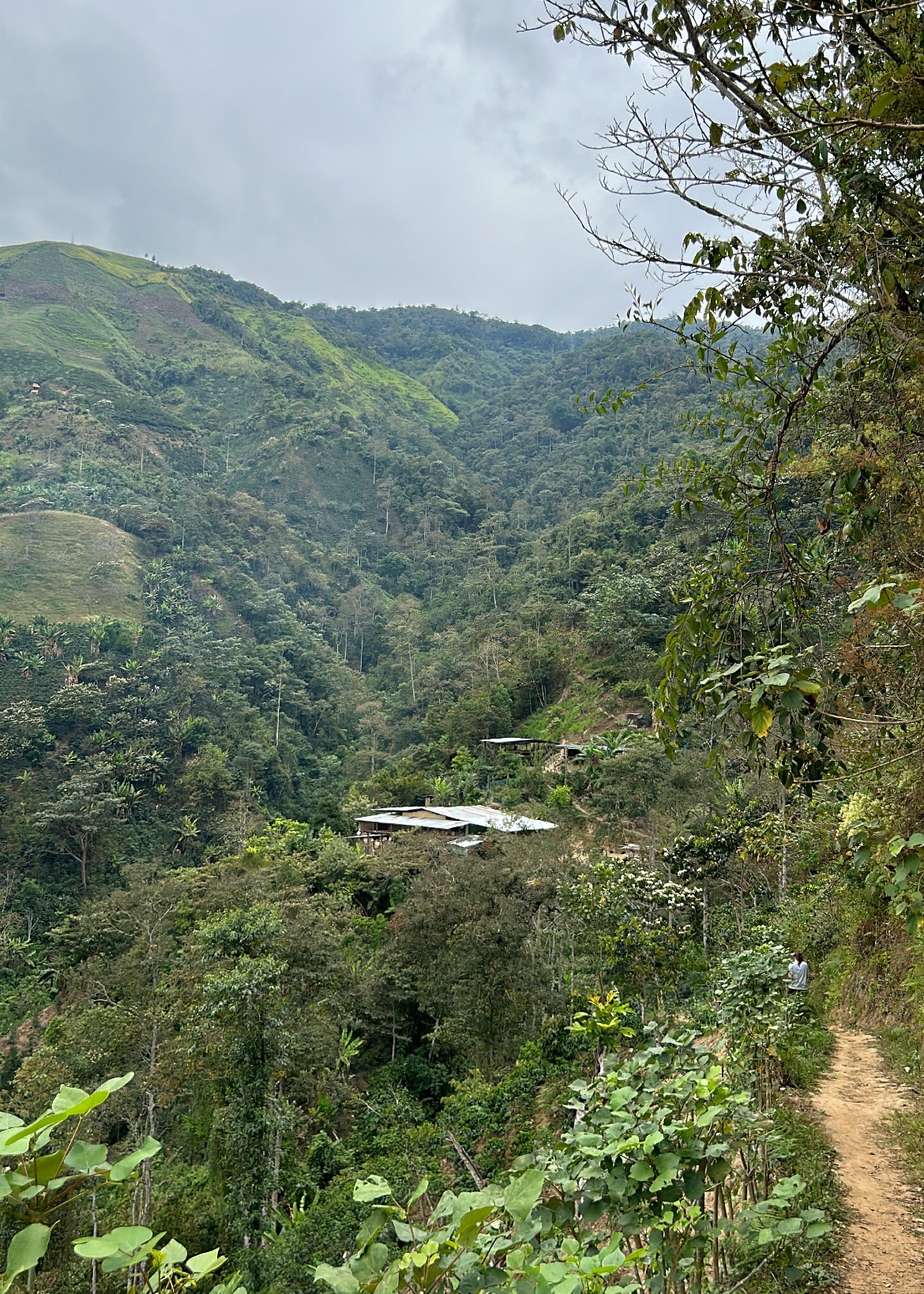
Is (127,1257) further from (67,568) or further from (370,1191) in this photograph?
(67,568)

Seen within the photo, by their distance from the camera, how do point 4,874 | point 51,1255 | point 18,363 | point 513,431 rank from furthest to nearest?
point 513,431
point 18,363
point 4,874
point 51,1255

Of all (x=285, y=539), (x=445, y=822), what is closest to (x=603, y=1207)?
(x=445, y=822)

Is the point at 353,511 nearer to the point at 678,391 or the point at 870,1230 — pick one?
the point at 678,391

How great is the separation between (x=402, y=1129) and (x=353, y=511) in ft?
200

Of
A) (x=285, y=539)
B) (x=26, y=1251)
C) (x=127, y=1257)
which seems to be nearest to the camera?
(x=26, y=1251)

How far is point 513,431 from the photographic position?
76.6 m

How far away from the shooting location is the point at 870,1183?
397 cm

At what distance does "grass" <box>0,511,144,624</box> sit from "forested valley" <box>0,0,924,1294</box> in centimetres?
29

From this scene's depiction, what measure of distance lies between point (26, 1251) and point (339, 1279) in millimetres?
416

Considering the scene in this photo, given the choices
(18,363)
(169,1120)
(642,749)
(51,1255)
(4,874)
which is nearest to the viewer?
(51,1255)

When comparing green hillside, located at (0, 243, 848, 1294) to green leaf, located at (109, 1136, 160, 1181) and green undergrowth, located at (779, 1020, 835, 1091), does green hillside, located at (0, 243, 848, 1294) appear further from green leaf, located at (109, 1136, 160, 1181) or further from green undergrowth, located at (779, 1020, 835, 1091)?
green undergrowth, located at (779, 1020, 835, 1091)

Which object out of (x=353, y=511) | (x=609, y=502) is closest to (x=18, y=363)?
(x=353, y=511)

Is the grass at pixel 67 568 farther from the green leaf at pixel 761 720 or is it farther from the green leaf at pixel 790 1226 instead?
the green leaf at pixel 790 1226

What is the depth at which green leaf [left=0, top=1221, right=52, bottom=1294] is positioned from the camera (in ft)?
2.32
